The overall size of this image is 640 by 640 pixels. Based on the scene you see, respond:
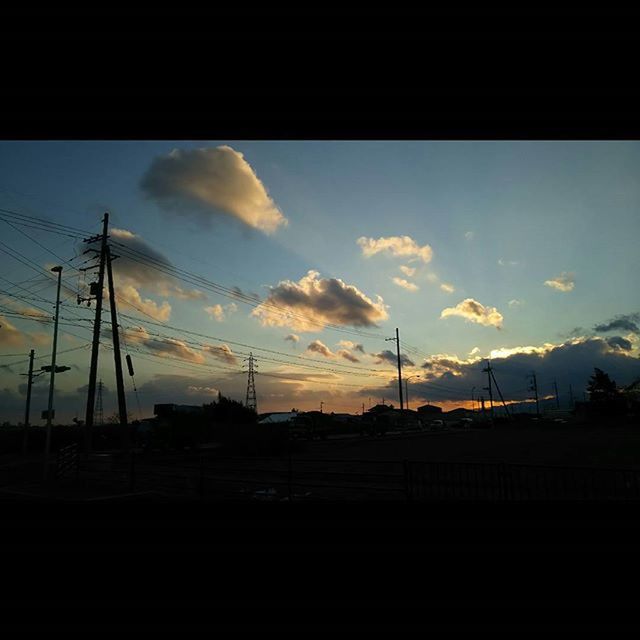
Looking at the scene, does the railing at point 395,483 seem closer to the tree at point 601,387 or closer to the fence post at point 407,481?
the fence post at point 407,481

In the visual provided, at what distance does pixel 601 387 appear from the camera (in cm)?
7575

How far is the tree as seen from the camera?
243ft

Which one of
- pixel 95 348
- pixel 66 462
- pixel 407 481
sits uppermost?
pixel 95 348

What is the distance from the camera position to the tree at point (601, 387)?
243 feet

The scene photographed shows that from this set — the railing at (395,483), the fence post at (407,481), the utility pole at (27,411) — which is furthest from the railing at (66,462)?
the utility pole at (27,411)

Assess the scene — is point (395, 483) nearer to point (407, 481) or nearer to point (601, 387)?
point (407, 481)

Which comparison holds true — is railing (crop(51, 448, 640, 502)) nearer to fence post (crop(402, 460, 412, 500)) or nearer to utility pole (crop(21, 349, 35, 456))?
fence post (crop(402, 460, 412, 500))

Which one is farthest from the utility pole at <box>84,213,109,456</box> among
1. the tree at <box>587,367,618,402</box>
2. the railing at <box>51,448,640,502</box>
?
the tree at <box>587,367,618,402</box>

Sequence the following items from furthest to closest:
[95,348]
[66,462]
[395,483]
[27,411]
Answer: [27,411]
[95,348]
[66,462]
[395,483]

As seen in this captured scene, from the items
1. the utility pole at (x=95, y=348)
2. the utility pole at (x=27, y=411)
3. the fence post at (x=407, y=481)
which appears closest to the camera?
the fence post at (x=407, y=481)

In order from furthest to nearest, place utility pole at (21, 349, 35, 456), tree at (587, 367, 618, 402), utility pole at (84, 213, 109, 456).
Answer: tree at (587, 367, 618, 402), utility pole at (21, 349, 35, 456), utility pole at (84, 213, 109, 456)

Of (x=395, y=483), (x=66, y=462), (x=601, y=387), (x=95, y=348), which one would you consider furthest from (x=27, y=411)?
(x=601, y=387)

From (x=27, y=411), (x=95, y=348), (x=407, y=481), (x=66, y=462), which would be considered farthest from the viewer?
(x=27, y=411)
